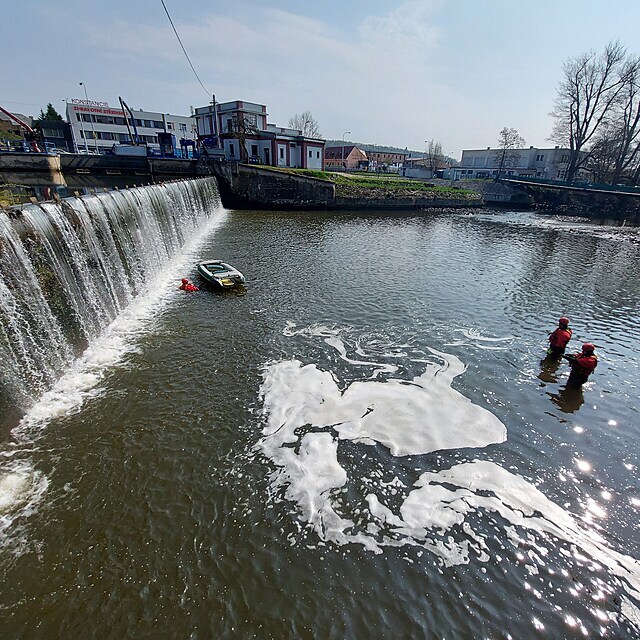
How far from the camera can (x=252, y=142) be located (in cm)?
5962

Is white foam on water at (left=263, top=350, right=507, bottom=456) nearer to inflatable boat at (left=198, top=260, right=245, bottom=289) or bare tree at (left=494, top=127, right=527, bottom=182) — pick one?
inflatable boat at (left=198, top=260, right=245, bottom=289)

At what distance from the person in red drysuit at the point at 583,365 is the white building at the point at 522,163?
9274 cm

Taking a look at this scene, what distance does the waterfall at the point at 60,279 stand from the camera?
30.4 ft

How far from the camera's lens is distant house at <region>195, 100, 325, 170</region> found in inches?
2308

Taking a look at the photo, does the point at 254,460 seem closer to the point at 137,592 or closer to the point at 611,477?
the point at 137,592

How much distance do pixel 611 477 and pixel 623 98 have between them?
284 feet

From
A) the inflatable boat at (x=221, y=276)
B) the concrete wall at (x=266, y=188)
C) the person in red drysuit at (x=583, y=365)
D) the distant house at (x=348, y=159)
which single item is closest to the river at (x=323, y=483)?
the person in red drysuit at (x=583, y=365)

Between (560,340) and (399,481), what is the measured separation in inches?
340

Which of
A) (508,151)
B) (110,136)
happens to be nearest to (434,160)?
(508,151)

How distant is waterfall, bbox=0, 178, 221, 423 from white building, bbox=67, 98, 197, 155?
72711 millimetres

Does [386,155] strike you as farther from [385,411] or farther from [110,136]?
[385,411]

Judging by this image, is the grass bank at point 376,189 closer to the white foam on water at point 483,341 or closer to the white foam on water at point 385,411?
the white foam on water at point 483,341

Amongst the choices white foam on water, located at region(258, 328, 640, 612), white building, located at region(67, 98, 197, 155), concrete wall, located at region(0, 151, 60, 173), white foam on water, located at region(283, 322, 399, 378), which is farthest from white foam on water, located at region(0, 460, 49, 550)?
white building, located at region(67, 98, 197, 155)

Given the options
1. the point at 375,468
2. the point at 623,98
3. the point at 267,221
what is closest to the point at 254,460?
the point at 375,468
